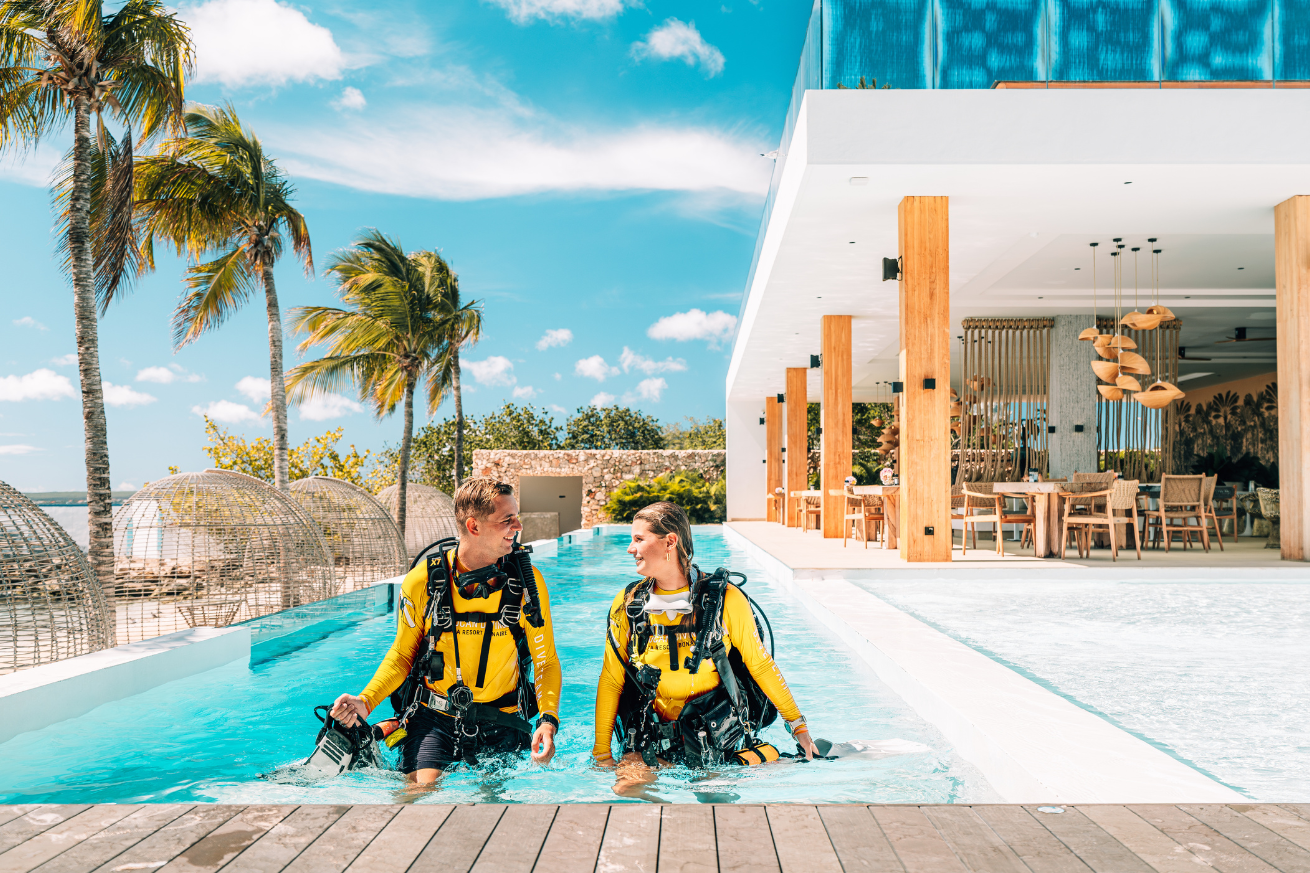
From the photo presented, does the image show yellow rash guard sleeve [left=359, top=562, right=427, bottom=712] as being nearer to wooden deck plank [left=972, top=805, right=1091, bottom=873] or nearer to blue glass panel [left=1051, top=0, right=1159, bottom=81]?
wooden deck plank [left=972, top=805, right=1091, bottom=873]

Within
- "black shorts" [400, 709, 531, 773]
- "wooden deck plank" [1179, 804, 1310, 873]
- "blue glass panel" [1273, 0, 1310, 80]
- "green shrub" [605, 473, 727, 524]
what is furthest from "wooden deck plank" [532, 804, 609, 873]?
"green shrub" [605, 473, 727, 524]

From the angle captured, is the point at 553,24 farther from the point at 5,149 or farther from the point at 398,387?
the point at 5,149

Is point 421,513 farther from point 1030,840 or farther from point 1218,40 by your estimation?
point 1030,840

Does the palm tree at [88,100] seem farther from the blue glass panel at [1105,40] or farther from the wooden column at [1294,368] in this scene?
the wooden column at [1294,368]

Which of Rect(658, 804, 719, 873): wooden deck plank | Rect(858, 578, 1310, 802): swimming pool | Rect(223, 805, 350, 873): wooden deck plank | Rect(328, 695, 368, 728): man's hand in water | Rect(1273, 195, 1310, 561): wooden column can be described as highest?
Rect(1273, 195, 1310, 561): wooden column

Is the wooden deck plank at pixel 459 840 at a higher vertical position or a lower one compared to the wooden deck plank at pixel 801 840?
lower

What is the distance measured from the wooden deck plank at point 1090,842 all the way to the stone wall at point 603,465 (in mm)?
24996

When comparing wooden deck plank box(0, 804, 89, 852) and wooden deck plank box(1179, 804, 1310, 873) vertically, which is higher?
wooden deck plank box(1179, 804, 1310, 873)

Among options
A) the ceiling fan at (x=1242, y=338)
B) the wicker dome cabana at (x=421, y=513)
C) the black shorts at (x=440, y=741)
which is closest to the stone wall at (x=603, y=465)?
the wicker dome cabana at (x=421, y=513)

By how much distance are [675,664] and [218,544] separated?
5.75 metres

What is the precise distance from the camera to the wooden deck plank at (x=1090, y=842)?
1.83 m

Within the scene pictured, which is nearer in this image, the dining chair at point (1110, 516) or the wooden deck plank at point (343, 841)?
the wooden deck plank at point (343, 841)

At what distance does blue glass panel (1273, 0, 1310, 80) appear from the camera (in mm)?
7551

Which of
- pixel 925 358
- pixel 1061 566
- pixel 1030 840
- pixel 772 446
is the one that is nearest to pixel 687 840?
pixel 1030 840
